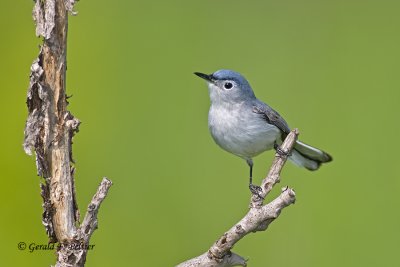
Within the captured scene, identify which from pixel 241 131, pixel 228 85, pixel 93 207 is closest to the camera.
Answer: pixel 93 207

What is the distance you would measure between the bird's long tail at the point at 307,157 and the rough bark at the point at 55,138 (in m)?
1.55

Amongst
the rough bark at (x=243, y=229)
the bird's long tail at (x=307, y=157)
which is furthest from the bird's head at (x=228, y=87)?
the rough bark at (x=243, y=229)

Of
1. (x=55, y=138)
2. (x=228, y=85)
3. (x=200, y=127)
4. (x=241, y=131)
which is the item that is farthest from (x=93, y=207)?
(x=200, y=127)

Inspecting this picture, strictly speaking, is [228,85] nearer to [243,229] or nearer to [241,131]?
[241,131]

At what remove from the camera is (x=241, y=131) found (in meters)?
2.98

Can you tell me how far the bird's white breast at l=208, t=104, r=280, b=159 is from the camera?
9.69 ft

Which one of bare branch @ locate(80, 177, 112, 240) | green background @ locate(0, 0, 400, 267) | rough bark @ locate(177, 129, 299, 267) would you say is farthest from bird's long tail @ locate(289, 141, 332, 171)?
Result: bare branch @ locate(80, 177, 112, 240)

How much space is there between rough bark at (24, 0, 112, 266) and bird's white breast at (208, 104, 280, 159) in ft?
4.32

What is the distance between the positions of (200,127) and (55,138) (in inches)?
106

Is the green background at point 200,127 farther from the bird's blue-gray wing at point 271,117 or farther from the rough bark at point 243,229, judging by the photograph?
the rough bark at point 243,229

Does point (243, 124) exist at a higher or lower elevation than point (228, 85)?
lower

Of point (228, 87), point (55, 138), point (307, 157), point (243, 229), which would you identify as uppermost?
point (228, 87)

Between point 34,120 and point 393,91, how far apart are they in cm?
388

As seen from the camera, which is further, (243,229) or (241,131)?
(241,131)
